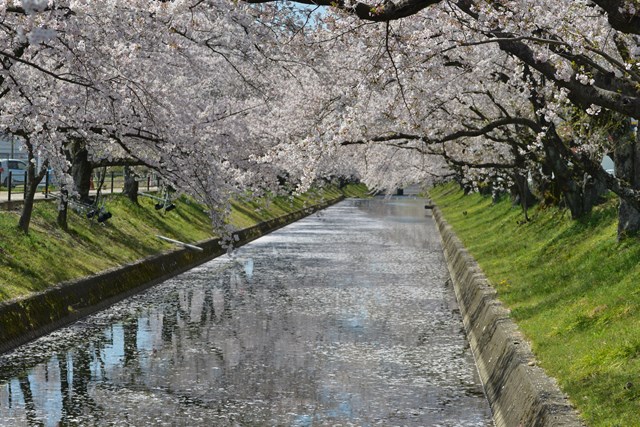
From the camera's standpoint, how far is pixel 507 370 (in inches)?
537

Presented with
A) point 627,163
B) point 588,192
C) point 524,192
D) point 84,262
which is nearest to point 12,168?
point 524,192

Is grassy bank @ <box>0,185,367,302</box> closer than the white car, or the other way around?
grassy bank @ <box>0,185,367,302</box>

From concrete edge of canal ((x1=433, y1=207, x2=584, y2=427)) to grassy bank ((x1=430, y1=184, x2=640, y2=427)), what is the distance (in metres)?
0.19

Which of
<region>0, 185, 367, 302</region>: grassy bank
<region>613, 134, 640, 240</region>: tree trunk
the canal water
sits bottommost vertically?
the canal water

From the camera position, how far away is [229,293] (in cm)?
2633

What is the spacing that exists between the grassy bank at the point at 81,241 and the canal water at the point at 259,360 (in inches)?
57.0

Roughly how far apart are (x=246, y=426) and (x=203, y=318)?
9.61 metres

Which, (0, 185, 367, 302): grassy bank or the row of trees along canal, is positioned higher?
the row of trees along canal

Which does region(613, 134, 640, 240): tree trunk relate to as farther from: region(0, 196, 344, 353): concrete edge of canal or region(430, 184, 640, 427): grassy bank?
region(0, 196, 344, 353): concrete edge of canal

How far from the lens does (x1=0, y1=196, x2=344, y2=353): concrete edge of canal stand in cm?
1773

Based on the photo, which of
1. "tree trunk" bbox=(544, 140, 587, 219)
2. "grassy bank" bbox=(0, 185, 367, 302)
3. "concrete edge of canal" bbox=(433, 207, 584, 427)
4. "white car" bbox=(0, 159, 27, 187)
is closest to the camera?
"concrete edge of canal" bbox=(433, 207, 584, 427)

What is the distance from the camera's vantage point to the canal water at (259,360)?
13.1 m

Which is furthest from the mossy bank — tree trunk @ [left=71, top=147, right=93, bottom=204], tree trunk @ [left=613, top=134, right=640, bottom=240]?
tree trunk @ [left=613, top=134, right=640, bottom=240]

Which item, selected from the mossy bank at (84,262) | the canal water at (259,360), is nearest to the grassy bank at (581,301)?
the canal water at (259,360)
